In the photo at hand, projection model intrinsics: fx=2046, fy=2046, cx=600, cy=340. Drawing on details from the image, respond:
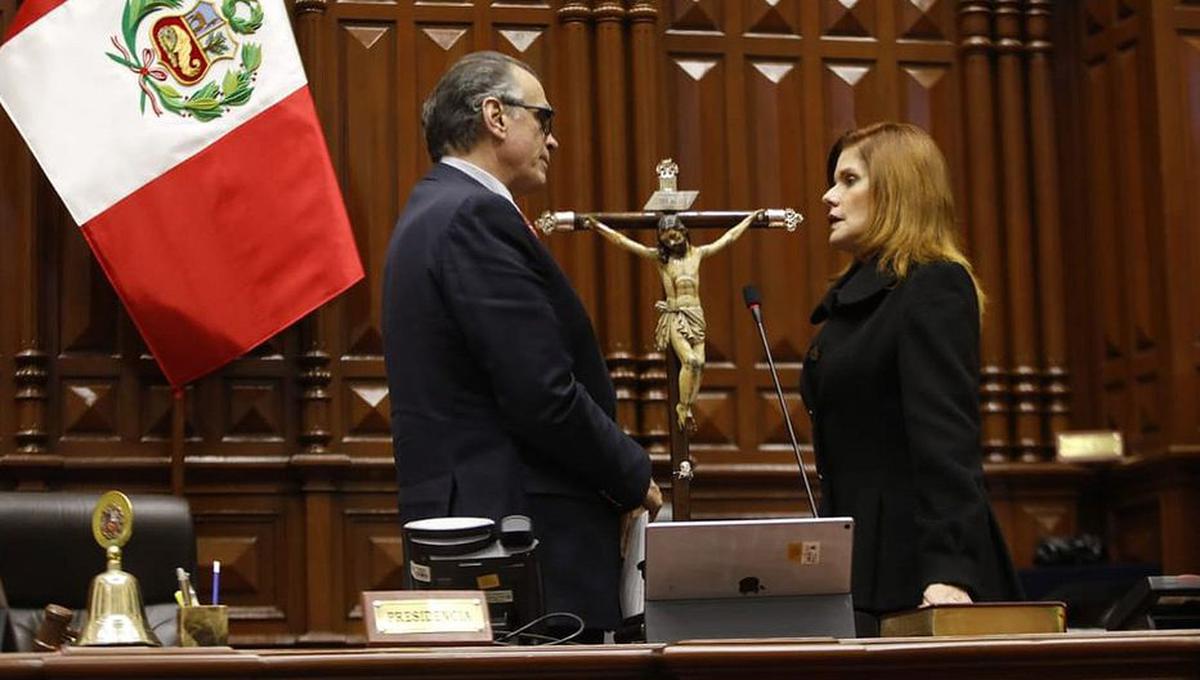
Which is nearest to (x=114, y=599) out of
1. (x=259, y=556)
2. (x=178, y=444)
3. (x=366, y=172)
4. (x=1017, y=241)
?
(x=178, y=444)

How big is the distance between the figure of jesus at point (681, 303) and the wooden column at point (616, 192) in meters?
0.94

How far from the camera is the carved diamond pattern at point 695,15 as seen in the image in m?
6.11

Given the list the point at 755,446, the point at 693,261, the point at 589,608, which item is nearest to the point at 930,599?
the point at 589,608

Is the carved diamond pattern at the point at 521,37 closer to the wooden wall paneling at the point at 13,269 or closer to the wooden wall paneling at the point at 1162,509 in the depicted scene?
the wooden wall paneling at the point at 13,269

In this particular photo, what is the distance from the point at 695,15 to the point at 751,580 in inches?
143

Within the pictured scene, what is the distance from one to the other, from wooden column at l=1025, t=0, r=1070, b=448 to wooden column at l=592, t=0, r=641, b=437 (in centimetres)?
128

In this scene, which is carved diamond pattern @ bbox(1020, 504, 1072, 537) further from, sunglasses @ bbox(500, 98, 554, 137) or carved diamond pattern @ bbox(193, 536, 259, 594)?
sunglasses @ bbox(500, 98, 554, 137)

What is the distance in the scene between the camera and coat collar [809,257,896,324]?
Answer: 3525mm

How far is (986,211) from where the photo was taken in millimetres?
6215

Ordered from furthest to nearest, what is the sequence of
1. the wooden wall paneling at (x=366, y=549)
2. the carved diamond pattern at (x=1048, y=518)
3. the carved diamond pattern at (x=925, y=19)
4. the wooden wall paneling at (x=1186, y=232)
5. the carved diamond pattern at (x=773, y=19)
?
the carved diamond pattern at (x=925, y=19)
the carved diamond pattern at (x=773, y=19)
the carved diamond pattern at (x=1048, y=518)
the wooden wall paneling at (x=1186, y=232)
the wooden wall paneling at (x=366, y=549)

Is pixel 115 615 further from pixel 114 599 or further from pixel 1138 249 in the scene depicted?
pixel 1138 249

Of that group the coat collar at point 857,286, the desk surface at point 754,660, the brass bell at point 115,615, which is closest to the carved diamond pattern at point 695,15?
the coat collar at point 857,286

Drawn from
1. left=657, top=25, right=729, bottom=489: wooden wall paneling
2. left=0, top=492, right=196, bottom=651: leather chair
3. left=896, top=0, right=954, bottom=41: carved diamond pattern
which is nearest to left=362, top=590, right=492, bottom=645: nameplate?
left=0, top=492, right=196, bottom=651: leather chair

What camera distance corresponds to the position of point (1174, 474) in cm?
577
